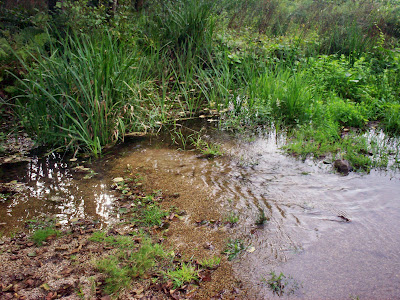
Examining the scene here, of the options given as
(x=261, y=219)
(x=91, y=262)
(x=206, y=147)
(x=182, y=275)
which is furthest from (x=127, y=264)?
(x=206, y=147)

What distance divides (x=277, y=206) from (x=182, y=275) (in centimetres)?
124

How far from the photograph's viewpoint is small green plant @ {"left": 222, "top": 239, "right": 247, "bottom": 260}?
239 centimetres

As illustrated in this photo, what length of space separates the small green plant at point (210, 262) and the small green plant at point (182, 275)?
0.10m

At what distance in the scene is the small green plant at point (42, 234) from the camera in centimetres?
251

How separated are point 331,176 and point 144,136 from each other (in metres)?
2.63

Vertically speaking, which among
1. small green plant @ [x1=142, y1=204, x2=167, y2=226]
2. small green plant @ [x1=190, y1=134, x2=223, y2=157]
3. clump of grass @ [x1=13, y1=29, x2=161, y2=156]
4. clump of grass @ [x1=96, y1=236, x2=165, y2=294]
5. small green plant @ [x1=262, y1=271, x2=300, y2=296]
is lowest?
small green plant @ [x1=262, y1=271, x2=300, y2=296]

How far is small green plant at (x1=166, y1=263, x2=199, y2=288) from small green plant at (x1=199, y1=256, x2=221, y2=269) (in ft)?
0.34

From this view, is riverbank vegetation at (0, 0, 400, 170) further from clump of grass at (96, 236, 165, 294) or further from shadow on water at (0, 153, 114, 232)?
clump of grass at (96, 236, 165, 294)

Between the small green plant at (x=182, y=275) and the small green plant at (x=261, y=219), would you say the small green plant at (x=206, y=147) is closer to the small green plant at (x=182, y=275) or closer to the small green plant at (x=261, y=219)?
the small green plant at (x=261, y=219)

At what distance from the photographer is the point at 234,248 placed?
2449 millimetres

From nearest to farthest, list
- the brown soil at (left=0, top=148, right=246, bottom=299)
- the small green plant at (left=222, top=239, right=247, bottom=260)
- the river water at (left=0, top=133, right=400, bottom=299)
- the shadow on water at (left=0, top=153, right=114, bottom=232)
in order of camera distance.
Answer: the brown soil at (left=0, top=148, right=246, bottom=299) → the river water at (left=0, top=133, right=400, bottom=299) → the small green plant at (left=222, top=239, right=247, bottom=260) → the shadow on water at (left=0, top=153, right=114, bottom=232)

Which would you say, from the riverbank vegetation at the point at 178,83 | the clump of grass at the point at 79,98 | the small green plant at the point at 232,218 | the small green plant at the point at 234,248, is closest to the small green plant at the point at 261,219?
the small green plant at the point at 232,218

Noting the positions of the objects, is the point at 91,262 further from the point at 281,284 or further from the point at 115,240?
the point at 281,284

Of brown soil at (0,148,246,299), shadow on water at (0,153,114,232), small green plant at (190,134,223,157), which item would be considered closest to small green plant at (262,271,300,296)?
brown soil at (0,148,246,299)
